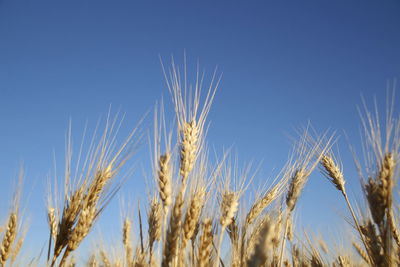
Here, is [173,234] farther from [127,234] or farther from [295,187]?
[127,234]

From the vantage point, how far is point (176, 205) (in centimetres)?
194

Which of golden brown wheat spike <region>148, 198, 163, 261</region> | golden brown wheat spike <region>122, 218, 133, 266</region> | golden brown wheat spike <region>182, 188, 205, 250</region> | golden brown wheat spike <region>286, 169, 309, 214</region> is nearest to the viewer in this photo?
golden brown wheat spike <region>182, 188, 205, 250</region>

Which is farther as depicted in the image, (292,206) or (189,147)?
(292,206)

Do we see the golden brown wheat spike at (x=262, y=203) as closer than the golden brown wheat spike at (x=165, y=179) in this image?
No

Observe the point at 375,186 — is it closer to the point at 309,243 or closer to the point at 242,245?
the point at 242,245

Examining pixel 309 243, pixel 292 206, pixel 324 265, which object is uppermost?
pixel 292 206

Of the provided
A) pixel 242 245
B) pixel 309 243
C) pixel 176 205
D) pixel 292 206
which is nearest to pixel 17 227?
pixel 176 205

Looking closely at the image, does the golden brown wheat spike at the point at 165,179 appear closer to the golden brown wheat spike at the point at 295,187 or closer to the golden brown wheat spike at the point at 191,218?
the golden brown wheat spike at the point at 191,218

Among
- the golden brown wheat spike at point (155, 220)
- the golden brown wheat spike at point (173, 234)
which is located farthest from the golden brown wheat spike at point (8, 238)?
the golden brown wheat spike at point (173, 234)

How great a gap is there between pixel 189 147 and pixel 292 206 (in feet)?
3.57

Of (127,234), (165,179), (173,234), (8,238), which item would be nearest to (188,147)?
(165,179)

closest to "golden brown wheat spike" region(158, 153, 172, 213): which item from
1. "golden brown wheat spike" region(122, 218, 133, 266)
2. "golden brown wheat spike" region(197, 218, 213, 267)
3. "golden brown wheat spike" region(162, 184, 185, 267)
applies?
"golden brown wheat spike" region(162, 184, 185, 267)

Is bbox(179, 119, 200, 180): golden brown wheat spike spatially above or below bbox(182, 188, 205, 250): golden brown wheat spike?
above

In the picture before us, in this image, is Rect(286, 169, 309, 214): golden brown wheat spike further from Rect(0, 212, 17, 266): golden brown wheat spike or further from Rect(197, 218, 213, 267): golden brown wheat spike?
Rect(0, 212, 17, 266): golden brown wheat spike
